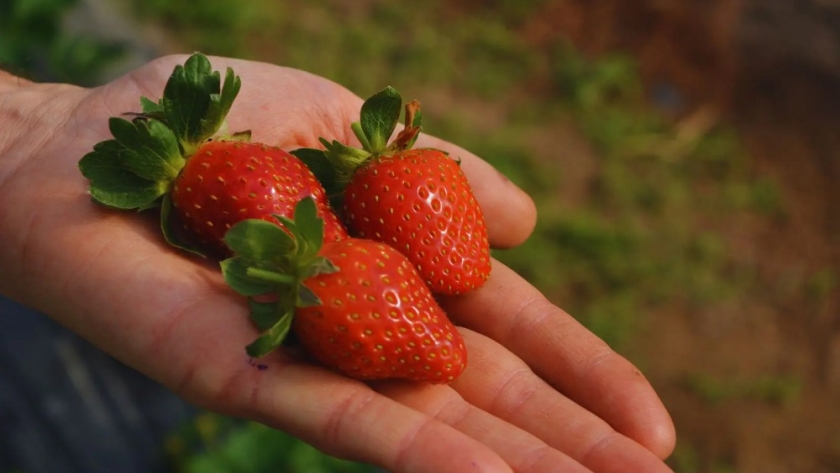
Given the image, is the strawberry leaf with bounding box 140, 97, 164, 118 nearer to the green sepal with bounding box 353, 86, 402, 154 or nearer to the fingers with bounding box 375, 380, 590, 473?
the green sepal with bounding box 353, 86, 402, 154

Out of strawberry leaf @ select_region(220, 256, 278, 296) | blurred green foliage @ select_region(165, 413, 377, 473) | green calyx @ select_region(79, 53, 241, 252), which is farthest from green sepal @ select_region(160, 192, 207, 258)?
blurred green foliage @ select_region(165, 413, 377, 473)

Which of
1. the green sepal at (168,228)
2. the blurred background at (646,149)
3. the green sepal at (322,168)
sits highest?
the green sepal at (322,168)

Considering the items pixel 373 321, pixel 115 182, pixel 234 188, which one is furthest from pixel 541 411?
pixel 115 182

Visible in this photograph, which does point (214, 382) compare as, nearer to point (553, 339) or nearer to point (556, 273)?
point (553, 339)

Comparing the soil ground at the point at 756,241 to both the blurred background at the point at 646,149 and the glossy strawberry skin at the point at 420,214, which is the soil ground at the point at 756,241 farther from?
the glossy strawberry skin at the point at 420,214

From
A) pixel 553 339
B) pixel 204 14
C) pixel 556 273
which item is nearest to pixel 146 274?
pixel 553 339

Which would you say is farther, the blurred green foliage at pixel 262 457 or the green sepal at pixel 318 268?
the blurred green foliage at pixel 262 457

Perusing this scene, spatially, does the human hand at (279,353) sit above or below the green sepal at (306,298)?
below

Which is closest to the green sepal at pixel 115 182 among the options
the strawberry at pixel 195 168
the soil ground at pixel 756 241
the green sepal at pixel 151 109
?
the strawberry at pixel 195 168
